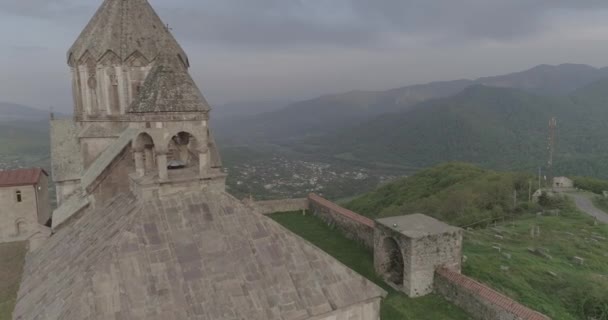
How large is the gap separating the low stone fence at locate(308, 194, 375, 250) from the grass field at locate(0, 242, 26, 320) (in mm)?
13863

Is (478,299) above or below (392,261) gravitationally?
above

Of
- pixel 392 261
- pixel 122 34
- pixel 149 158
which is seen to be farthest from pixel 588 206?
pixel 122 34

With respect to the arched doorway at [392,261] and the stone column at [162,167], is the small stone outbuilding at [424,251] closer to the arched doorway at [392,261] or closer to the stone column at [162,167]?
the arched doorway at [392,261]

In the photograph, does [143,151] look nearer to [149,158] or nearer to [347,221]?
[149,158]

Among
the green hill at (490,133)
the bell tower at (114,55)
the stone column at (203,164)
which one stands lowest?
the green hill at (490,133)

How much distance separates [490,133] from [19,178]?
400 feet

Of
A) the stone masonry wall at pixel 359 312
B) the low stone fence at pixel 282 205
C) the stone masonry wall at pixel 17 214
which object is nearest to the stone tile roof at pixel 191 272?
the stone masonry wall at pixel 359 312

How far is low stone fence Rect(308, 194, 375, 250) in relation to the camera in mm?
17312

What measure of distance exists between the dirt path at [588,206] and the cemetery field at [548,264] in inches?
173

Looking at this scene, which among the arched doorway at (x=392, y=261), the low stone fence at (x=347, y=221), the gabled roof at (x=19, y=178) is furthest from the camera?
the gabled roof at (x=19, y=178)

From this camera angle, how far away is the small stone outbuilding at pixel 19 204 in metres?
23.7

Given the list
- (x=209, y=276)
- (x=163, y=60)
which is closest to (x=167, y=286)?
(x=209, y=276)

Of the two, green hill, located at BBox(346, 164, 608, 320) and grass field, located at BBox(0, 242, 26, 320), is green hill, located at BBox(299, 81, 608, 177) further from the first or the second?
grass field, located at BBox(0, 242, 26, 320)

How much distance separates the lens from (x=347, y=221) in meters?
19.0
